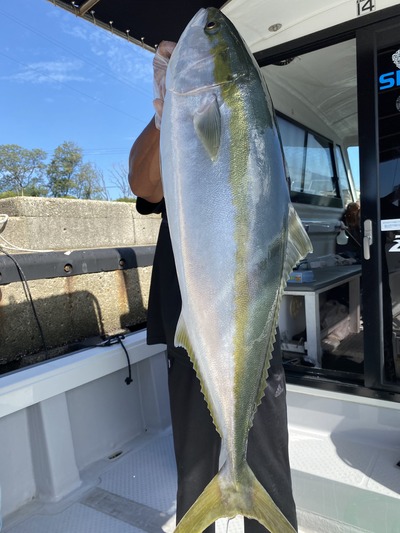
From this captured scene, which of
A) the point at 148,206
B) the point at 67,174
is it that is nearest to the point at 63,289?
the point at 148,206

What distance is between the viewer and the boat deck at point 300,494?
Answer: 2002 millimetres

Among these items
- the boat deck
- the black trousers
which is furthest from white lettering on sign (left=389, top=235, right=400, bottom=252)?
the black trousers

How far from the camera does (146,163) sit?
1475 mm

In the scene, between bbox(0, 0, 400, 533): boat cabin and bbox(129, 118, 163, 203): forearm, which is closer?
bbox(129, 118, 163, 203): forearm

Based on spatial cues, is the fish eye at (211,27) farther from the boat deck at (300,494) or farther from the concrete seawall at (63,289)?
the concrete seawall at (63,289)

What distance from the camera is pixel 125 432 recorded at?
2941 mm

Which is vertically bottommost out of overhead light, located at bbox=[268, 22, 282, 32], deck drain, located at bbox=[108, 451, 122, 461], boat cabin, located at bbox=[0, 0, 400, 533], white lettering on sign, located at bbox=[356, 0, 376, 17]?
deck drain, located at bbox=[108, 451, 122, 461]

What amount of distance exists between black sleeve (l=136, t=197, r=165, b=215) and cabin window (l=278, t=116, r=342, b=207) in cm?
261

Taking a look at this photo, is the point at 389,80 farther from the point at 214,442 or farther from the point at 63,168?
the point at 63,168

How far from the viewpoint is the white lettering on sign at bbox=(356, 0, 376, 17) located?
2311 millimetres

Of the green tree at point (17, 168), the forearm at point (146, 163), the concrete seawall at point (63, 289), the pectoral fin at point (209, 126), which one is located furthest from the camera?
the green tree at point (17, 168)

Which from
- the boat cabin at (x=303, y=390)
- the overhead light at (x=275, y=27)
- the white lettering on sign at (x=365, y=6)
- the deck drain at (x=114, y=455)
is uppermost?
the overhead light at (x=275, y=27)

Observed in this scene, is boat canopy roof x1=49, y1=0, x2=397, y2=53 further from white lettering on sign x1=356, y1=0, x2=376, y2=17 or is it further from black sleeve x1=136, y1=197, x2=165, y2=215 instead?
black sleeve x1=136, y1=197, x2=165, y2=215

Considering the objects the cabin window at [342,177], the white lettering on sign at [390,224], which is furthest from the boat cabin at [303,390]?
the cabin window at [342,177]
